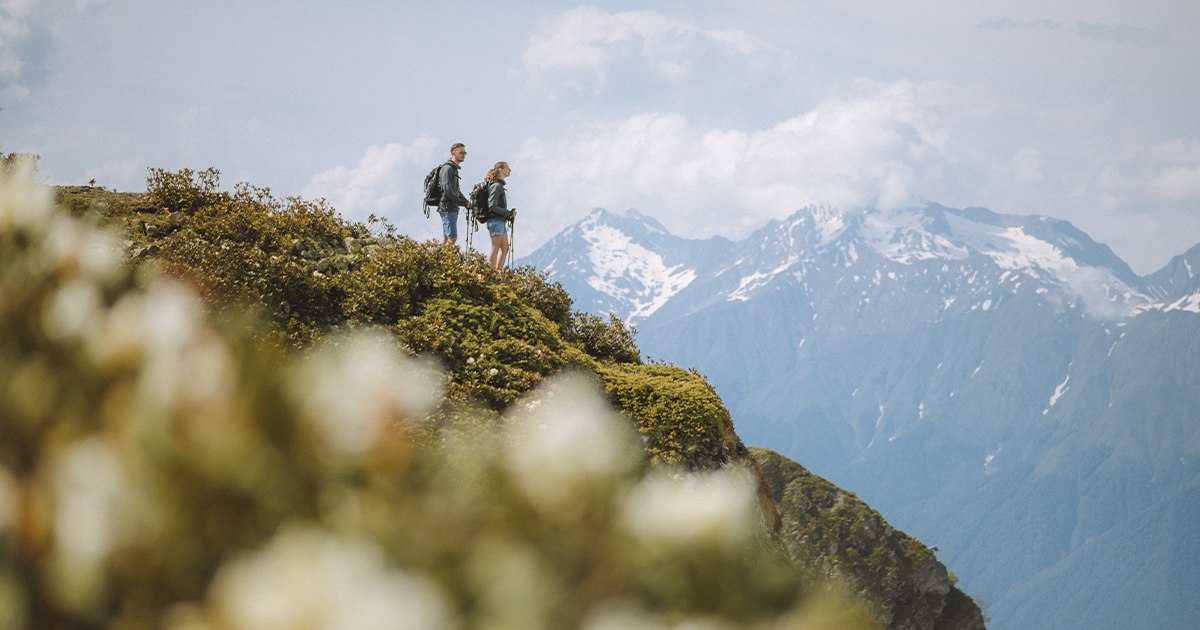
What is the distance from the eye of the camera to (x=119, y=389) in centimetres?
156

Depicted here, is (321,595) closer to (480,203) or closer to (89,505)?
(89,505)

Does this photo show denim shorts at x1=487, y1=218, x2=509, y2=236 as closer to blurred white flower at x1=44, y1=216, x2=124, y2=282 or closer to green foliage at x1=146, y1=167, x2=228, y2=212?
green foliage at x1=146, y1=167, x2=228, y2=212

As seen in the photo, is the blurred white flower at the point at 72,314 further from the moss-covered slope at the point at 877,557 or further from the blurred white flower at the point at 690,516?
the moss-covered slope at the point at 877,557

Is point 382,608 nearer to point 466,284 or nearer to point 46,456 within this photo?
point 46,456

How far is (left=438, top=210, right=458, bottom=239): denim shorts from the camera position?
1769cm

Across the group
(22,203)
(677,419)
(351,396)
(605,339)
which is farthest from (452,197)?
(351,396)

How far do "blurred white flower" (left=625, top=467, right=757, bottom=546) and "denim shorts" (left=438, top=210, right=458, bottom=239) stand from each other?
54.3 ft

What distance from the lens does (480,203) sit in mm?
18094

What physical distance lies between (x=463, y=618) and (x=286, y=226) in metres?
12.2

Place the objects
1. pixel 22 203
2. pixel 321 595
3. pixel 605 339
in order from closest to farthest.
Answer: pixel 321 595 < pixel 22 203 < pixel 605 339

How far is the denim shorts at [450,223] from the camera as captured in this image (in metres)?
17.7

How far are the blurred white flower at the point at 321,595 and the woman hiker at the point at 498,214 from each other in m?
16.6

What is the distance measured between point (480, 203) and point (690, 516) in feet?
56.0

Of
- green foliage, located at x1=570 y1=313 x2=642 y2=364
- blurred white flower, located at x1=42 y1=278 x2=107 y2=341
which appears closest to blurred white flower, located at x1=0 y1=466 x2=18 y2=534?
blurred white flower, located at x1=42 y1=278 x2=107 y2=341
